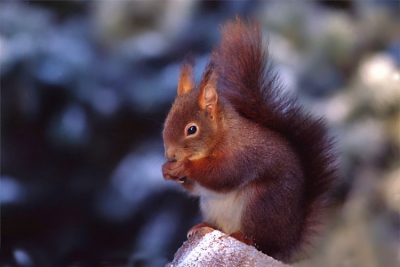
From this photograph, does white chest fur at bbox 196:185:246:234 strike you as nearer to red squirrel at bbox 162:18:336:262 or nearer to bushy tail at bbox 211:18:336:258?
red squirrel at bbox 162:18:336:262

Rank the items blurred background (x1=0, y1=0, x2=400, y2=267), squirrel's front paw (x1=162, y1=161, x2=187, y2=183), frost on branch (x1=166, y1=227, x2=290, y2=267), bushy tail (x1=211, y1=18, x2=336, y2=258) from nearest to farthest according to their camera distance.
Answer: frost on branch (x1=166, y1=227, x2=290, y2=267), squirrel's front paw (x1=162, y1=161, x2=187, y2=183), bushy tail (x1=211, y1=18, x2=336, y2=258), blurred background (x1=0, y1=0, x2=400, y2=267)

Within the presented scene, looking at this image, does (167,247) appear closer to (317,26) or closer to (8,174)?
(8,174)

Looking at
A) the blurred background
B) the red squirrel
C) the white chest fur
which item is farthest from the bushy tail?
the blurred background

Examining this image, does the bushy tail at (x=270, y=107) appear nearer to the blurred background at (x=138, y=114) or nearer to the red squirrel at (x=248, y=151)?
the red squirrel at (x=248, y=151)

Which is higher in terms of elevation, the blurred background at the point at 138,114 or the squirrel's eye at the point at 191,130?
the blurred background at the point at 138,114

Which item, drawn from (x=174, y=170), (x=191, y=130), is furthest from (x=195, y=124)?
(x=174, y=170)

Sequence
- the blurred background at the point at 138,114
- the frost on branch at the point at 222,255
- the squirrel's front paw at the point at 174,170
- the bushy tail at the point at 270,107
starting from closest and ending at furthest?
the frost on branch at the point at 222,255 → the squirrel's front paw at the point at 174,170 → the bushy tail at the point at 270,107 → the blurred background at the point at 138,114

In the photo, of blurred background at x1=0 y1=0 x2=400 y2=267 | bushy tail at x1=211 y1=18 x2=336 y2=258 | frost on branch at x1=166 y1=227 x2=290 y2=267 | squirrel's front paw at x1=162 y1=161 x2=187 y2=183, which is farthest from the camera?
blurred background at x1=0 y1=0 x2=400 y2=267

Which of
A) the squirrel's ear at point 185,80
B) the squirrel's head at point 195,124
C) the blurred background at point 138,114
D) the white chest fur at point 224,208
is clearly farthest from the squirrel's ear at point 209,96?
the blurred background at point 138,114
